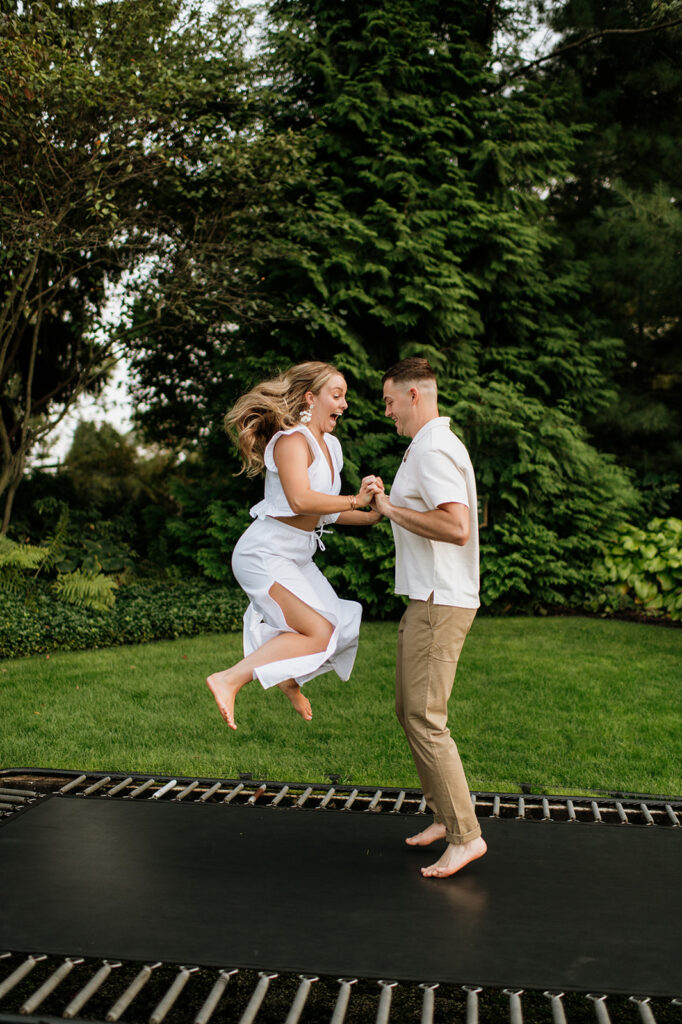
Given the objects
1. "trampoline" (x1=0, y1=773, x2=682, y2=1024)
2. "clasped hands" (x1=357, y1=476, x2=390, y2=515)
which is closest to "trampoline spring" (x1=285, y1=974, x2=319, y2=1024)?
"trampoline" (x1=0, y1=773, x2=682, y2=1024)

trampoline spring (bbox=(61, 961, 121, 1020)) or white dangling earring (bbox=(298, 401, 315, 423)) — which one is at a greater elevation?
white dangling earring (bbox=(298, 401, 315, 423))

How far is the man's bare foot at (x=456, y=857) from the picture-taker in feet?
10.4

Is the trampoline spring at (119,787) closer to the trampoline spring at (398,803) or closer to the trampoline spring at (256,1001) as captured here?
the trampoline spring at (398,803)

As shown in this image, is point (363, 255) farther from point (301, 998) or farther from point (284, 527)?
point (301, 998)

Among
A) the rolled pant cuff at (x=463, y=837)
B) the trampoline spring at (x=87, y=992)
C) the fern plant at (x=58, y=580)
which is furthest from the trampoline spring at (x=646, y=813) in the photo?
the fern plant at (x=58, y=580)

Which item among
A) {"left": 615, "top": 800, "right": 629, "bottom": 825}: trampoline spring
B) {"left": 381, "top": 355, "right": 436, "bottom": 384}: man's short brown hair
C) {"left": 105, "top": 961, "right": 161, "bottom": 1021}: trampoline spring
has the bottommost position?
{"left": 615, "top": 800, "right": 629, "bottom": 825}: trampoline spring

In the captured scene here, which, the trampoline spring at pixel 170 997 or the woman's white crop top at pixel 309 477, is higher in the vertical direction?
the woman's white crop top at pixel 309 477

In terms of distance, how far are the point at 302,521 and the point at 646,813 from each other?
6.94 feet

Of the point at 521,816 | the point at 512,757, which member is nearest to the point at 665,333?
the point at 512,757

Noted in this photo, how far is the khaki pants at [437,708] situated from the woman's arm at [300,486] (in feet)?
1.72

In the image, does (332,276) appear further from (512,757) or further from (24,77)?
(512,757)

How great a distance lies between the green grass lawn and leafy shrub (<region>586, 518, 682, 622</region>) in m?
1.44

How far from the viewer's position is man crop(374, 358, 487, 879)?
10.1 feet

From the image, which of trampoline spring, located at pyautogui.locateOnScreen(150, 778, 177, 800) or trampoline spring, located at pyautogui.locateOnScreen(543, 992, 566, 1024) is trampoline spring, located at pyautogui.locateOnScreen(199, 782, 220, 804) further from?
trampoline spring, located at pyautogui.locateOnScreen(543, 992, 566, 1024)
